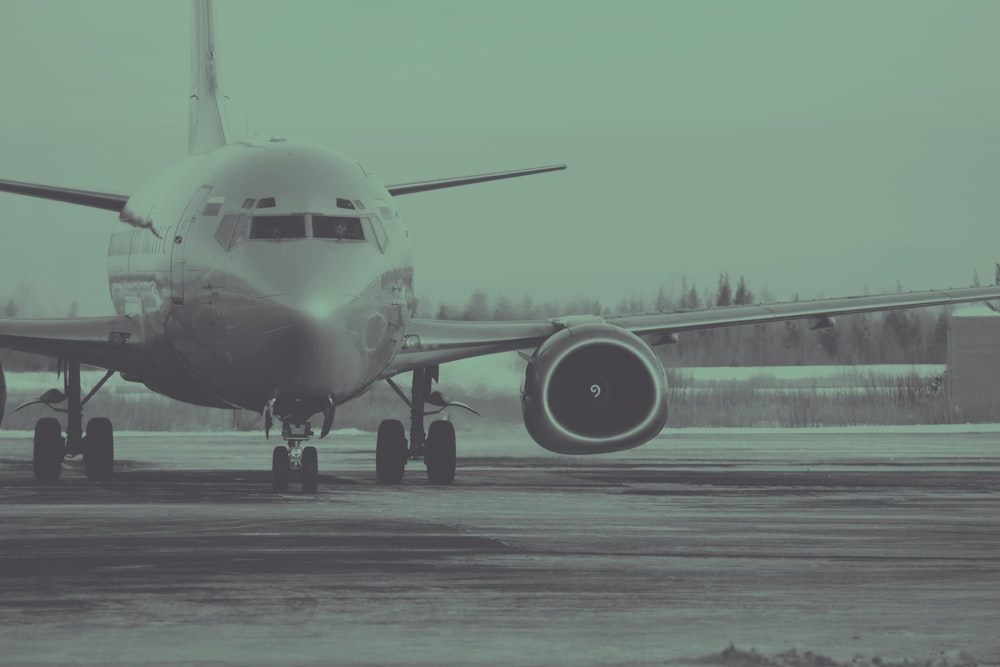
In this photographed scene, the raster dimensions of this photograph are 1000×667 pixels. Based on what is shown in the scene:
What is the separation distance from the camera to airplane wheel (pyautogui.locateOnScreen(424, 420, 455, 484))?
21.9 meters

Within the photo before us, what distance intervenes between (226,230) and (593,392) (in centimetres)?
463

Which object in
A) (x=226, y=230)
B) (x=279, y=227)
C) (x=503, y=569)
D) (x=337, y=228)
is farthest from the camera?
(x=226, y=230)

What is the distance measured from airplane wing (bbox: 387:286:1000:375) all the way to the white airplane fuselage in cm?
104

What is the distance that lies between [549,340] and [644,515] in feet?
17.0

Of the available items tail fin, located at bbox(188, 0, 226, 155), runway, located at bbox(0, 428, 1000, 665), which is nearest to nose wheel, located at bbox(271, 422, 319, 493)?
runway, located at bbox(0, 428, 1000, 665)

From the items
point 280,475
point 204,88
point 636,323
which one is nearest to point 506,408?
point 204,88

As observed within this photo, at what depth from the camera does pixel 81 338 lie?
21281mm

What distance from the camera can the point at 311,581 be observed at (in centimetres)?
1140

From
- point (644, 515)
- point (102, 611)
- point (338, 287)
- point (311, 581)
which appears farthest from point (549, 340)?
point (102, 611)

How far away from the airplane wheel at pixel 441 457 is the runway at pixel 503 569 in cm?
31

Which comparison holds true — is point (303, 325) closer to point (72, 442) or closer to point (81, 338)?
point (81, 338)

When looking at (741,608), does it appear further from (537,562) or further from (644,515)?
(644,515)

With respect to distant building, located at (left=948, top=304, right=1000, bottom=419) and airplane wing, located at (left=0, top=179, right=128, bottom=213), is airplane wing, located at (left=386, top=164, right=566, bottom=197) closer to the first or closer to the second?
airplane wing, located at (left=0, top=179, right=128, bottom=213)

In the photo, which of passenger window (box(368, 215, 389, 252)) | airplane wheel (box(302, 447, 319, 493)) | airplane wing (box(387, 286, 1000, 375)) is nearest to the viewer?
airplane wheel (box(302, 447, 319, 493))
